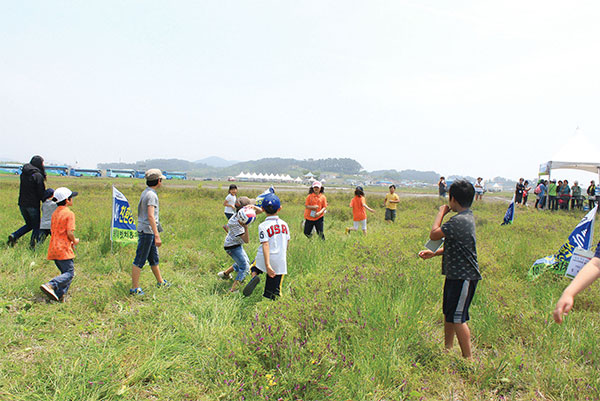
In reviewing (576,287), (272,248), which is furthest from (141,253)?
(576,287)

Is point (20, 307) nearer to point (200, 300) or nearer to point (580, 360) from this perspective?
point (200, 300)

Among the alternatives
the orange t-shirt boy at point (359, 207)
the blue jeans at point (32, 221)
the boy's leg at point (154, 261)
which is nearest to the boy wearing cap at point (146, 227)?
the boy's leg at point (154, 261)

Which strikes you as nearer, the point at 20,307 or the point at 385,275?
the point at 20,307

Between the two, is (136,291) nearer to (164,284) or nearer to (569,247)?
(164,284)

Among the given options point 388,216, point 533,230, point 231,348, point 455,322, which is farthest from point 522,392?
point 388,216

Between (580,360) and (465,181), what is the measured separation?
214 centimetres

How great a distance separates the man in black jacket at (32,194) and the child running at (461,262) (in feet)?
24.5

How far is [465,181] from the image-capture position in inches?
121

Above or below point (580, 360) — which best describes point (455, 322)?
above

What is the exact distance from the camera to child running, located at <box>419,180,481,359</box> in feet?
9.96

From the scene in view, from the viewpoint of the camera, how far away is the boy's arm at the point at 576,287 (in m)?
1.82

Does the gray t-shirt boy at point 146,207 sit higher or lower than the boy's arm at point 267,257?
higher

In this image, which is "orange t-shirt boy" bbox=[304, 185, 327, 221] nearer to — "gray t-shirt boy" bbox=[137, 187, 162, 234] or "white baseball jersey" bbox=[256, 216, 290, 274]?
"white baseball jersey" bbox=[256, 216, 290, 274]

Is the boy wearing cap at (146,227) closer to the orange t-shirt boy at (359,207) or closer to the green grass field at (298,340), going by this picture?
the green grass field at (298,340)
